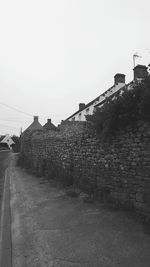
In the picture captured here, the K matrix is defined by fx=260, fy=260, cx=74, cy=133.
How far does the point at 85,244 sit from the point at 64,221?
1.45 m

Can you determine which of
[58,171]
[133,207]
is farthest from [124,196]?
[58,171]

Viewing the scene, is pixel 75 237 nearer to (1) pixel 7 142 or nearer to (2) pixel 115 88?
(2) pixel 115 88

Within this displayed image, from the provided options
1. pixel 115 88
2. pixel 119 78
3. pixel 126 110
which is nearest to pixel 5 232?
pixel 126 110

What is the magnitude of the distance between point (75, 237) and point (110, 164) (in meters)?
2.84

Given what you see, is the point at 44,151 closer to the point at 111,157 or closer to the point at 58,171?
the point at 58,171

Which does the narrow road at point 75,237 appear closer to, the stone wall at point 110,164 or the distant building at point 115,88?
the stone wall at point 110,164

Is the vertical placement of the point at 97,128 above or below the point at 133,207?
above

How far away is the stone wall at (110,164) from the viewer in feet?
19.8

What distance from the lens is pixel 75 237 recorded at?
5008mm

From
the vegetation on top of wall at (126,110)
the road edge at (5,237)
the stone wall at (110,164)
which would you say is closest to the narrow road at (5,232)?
the road edge at (5,237)

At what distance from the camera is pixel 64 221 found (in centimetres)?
605

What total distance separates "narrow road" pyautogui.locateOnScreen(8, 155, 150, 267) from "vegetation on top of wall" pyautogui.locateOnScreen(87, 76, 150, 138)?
2184 millimetres

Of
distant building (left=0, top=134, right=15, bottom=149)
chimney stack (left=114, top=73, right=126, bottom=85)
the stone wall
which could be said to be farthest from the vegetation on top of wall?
distant building (left=0, top=134, right=15, bottom=149)

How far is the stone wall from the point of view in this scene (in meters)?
6.04
